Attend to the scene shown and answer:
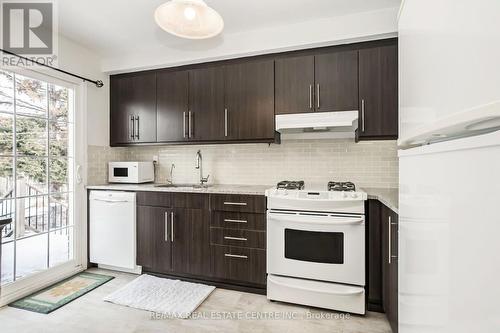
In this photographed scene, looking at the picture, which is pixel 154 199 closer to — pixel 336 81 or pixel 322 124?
pixel 322 124

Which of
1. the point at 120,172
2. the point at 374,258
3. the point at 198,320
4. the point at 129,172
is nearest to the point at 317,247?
the point at 374,258

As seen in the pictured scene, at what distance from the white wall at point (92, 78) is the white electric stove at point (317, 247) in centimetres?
229

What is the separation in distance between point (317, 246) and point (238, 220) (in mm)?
762

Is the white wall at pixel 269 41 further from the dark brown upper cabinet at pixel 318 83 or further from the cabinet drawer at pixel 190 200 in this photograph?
the cabinet drawer at pixel 190 200

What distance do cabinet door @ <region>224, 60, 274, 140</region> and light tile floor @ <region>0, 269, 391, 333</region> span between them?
1.61m

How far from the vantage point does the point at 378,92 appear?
2420 millimetres

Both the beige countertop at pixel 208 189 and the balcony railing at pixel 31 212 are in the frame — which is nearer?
the balcony railing at pixel 31 212

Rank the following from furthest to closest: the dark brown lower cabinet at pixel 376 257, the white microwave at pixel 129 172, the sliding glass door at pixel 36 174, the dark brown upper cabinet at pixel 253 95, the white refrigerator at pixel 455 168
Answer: the white microwave at pixel 129 172
the dark brown upper cabinet at pixel 253 95
the sliding glass door at pixel 36 174
the dark brown lower cabinet at pixel 376 257
the white refrigerator at pixel 455 168

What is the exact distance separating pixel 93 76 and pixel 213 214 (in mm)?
2235

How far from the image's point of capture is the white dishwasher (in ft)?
9.44

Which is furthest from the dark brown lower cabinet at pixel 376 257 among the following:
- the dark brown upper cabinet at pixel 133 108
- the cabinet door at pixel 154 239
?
the dark brown upper cabinet at pixel 133 108

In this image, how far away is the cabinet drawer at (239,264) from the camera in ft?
8.01

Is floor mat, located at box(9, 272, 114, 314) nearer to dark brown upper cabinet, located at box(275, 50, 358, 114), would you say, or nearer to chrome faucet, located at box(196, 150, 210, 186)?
chrome faucet, located at box(196, 150, 210, 186)

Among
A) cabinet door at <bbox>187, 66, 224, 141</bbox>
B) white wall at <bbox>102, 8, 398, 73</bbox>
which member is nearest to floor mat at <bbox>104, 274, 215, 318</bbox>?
cabinet door at <bbox>187, 66, 224, 141</bbox>
